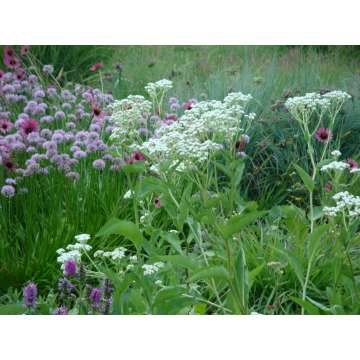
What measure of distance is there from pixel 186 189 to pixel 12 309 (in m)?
0.78

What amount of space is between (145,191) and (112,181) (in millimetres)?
1014

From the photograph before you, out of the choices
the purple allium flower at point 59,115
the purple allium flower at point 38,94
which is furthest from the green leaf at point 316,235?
the purple allium flower at point 38,94

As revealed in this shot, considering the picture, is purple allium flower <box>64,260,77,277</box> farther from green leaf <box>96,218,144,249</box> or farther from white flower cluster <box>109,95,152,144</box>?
white flower cluster <box>109,95,152,144</box>

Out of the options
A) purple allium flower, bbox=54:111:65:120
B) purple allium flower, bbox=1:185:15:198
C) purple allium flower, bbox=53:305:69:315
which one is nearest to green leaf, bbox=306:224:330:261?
purple allium flower, bbox=53:305:69:315

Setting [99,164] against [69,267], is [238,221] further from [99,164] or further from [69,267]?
[99,164]

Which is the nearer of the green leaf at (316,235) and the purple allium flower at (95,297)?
the green leaf at (316,235)

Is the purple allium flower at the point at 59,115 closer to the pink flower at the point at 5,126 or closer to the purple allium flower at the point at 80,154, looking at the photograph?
the pink flower at the point at 5,126

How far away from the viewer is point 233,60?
4082mm

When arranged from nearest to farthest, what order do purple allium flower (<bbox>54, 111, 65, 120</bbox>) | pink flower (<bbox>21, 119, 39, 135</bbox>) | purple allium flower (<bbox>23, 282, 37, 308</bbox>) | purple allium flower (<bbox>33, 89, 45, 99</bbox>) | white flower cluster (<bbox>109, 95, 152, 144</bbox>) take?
purple allium flower (<bbox>23, 282, 37, 308</bbox>) → white flower cluster (<bbox>109, 95, 152, 144</bbox>) → pink flower (<bbox>21, 119, 39, 135</bbox>) → purple allium flower (<bbox>54, 111, 65, 120</bbox>) → purple allium flower (<bbox>33, 89, 45, 99</bbox>)

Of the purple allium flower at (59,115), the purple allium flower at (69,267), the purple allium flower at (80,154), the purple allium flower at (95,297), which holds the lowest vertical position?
the purple allium flower at (95,297)

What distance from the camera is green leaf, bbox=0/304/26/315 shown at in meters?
2.04

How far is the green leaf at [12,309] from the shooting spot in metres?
2.04

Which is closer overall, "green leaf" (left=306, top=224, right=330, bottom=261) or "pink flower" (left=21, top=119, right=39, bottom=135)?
"green leaf" (left=306, top=224, right=330, bottom=261)
